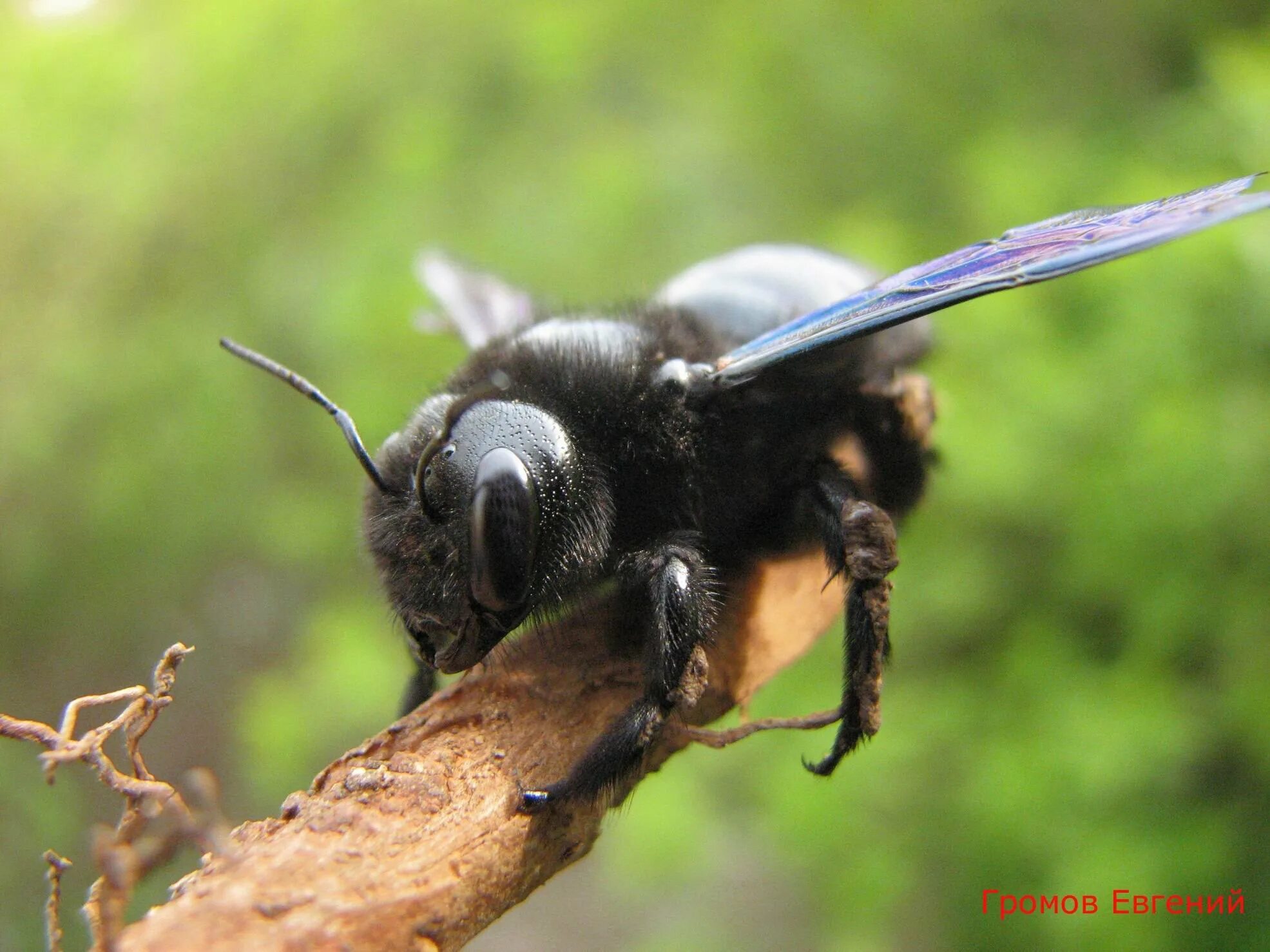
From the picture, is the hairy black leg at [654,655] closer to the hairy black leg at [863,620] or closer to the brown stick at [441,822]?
the brown stick at [441,822]

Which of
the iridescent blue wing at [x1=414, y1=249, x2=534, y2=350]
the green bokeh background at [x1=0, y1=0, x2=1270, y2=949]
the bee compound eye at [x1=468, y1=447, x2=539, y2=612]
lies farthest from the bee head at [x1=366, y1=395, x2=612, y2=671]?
the green bokeh background at [x1=0, y1=0, x2=1270, y2=949]

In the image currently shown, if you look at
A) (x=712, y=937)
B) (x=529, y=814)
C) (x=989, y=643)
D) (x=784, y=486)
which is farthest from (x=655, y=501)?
(x=712, y=937)

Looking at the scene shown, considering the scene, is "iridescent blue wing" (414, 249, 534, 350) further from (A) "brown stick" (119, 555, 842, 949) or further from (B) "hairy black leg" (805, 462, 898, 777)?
(B) "hairy black leg" (805, 462, 898, 777)

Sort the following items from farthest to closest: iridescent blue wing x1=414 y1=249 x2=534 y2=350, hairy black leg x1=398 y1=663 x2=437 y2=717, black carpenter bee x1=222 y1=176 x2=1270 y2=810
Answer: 1. iridescent blue wing x1=414 y1=249 x2=534 y2=350
2. hairy black leg x1=398 y1=663 x2=437 y2=717
3. black carpenter bee x1=222 y1=176 x2=1270 y2=810

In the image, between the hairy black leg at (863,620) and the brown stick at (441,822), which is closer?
the brown stick at (441,822)

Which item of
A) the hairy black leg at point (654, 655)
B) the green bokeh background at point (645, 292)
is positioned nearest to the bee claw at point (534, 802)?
the hairy black leg at point (654, 655)

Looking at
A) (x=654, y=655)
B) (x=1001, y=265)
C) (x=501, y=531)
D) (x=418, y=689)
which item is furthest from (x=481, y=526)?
(x=1001, y=265)

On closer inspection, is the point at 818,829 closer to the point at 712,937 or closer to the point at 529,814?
the point at 712,937
